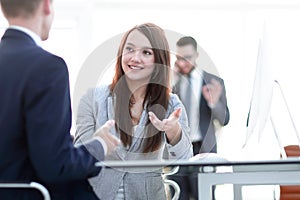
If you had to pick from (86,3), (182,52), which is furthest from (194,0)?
(182,52)

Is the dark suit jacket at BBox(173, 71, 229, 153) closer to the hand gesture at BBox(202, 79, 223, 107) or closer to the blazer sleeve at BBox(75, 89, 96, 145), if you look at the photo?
the hand gesture at BBox(202, 79, 223, 107)

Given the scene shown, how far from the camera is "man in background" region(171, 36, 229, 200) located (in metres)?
2.94

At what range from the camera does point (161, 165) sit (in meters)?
1.62

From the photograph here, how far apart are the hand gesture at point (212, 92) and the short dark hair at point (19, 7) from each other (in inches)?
80.9

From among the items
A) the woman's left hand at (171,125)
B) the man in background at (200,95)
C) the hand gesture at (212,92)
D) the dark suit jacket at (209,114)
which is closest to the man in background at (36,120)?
the woman's left hand at (171,125)

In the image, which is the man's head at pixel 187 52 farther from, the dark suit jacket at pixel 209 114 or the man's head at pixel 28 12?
the man's head at pixel 28 12

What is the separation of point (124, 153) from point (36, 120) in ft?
2.09

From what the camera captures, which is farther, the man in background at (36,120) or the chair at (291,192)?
the chair at (291,192)

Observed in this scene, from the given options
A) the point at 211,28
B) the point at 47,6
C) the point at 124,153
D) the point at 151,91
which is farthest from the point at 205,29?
the point at 47,6

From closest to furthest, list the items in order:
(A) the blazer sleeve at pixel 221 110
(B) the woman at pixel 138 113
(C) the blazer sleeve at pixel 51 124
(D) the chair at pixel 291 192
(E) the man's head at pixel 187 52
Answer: (C) the blazer sleeve at pixel 51 124 → (B) the woman at pixel 138 113 → (D) the chair at pixel 291 192 → (A) the blazer sleeve at pixel 221 110 → (E) the man's head at pixel 187 52

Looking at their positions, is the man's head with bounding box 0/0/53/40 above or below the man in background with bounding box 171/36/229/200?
above

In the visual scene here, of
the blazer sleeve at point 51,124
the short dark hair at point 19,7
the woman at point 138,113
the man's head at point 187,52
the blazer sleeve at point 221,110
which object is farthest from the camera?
the man's head at point 187,52

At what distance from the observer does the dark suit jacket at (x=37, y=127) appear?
4.00 ft

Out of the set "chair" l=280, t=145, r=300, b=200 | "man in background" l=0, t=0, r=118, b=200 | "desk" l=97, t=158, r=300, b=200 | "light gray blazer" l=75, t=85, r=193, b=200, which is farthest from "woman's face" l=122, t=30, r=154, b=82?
"chair" l=280, t=145, r=300, b=200
